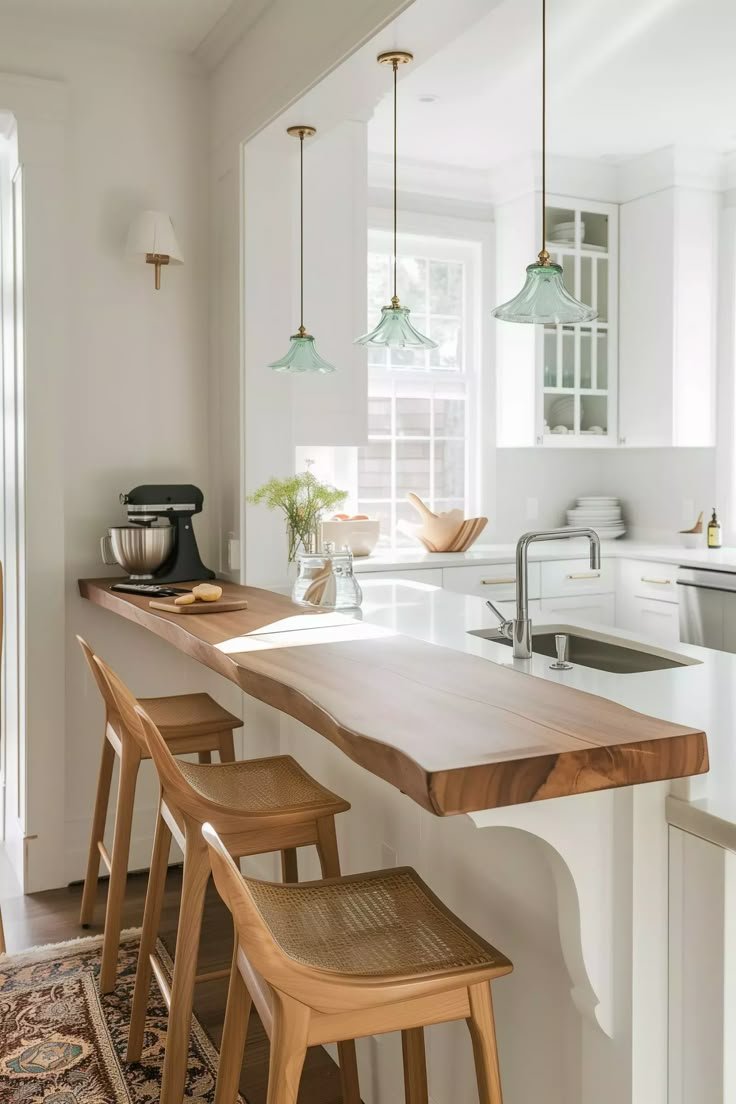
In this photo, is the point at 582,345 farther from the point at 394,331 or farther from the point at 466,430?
the point at 394,331

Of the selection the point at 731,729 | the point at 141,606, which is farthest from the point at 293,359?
the point at 731,729

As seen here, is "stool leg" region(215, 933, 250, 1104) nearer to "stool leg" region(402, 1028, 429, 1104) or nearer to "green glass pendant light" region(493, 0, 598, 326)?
"stool leg" region(402, 1028, 429, 1104)

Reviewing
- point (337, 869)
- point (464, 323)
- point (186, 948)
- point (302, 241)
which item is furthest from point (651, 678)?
point (464, 323)

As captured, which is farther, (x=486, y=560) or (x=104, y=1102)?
(x=486, y=560)

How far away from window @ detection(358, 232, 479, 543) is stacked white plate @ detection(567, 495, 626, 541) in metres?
0.62

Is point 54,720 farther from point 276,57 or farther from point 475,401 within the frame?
point 475,401

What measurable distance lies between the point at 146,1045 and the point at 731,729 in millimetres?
1594

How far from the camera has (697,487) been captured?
5.02 metres

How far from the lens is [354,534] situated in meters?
4.39

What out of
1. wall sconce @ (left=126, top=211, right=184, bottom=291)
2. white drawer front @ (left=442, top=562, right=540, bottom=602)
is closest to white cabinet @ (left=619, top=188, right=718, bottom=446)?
white drawer front @ (left=442, top=562, right=540, bottom=602)

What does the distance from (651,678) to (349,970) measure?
1075 millimetres

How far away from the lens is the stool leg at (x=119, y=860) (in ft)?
7.89

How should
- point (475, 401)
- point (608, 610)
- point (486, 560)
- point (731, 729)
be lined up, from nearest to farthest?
1. point (731, 729)
2. point (486, 560)
3. point (608, 610)
4. point (475, 401)

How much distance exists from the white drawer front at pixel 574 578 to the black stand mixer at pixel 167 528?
1867 mm
